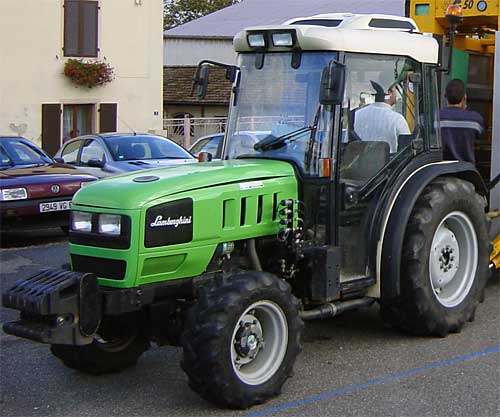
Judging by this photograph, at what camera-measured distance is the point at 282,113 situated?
643cm

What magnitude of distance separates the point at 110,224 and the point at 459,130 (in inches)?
140

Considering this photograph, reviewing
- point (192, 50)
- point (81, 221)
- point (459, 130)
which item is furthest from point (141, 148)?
point (192, 50)

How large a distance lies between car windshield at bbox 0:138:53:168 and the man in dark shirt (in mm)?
6797

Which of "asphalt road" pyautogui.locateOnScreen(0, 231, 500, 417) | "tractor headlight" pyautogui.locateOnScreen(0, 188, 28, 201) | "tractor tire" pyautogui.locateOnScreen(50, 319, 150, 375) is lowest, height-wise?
"asphalt road" pyautogui.locateOnScreen(0, 231, 500, 417)

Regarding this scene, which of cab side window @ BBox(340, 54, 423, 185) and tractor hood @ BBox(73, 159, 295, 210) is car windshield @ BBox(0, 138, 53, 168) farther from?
cab side window @ BBox(340, 54, 423, 185)

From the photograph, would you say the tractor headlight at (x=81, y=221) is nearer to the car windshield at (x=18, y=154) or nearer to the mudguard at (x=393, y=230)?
the mudguard at (x=393, y=230)

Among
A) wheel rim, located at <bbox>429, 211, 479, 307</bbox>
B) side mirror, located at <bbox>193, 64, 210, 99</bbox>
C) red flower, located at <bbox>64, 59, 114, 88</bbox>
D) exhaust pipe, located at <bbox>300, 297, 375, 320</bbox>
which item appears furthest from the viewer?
red flower, located at <bbox>64, 59, 114, 88</bbox>

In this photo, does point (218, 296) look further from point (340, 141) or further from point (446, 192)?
point (446, 192)

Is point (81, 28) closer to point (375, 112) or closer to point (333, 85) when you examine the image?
point (375, 112)

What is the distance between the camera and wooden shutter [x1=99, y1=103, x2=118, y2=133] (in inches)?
1016

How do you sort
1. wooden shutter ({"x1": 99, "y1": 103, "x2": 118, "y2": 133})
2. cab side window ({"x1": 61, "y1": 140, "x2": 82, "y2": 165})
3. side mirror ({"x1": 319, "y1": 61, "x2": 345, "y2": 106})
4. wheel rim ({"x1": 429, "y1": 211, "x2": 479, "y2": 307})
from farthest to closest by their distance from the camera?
wooden shutter ({"x1": 99, "y1": 103, "x2": 118, "y2": 133}) → cab side window ({"x1": 61, "y1": 140, "x2": 82, "y2": 165}) → wheel rim ({"x1": 429, "y1": 211, "x2": 479, "y2": 307}) → side mirror ({"x1": 319, "y1": 61, "x2": 345, "y2": 106})

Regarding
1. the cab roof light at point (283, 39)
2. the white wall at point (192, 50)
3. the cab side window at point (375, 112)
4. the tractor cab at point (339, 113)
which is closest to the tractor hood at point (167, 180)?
the tractor cab at point (339, 113)

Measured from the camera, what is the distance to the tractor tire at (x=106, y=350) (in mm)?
6102

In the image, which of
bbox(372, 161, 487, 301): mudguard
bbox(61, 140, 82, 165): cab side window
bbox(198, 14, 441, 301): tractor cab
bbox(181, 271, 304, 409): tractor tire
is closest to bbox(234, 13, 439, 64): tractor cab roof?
bbox(198, 14, 441, 301): tractor cab
